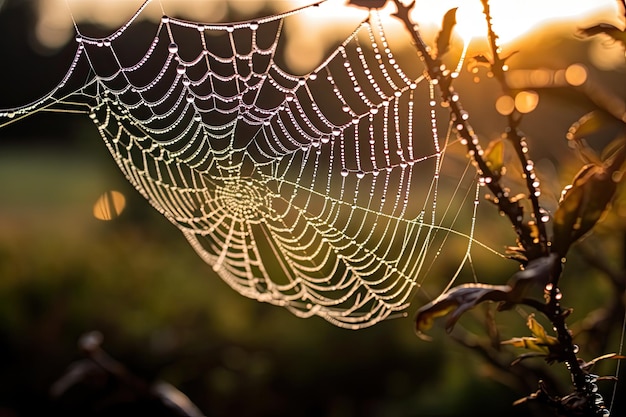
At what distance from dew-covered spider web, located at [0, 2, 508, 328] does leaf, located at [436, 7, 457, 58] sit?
170 millimetres

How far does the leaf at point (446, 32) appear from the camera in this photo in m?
0.92

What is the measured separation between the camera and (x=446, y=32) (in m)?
0.93

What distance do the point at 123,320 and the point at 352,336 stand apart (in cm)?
143

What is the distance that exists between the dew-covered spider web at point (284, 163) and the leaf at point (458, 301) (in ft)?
1.25

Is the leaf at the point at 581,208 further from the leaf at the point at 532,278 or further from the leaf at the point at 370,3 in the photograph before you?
→ the leaf at the point at 370,3

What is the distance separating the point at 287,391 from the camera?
13.2 feet

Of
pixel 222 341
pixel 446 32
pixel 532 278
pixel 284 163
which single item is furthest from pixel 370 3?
pixel 284 163

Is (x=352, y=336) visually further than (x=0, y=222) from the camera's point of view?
No

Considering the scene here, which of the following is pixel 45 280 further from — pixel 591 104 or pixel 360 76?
pixel 360 76

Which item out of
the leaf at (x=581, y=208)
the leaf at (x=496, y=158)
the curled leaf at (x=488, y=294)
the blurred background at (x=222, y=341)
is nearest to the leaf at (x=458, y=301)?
the curled leaf at (x=488, y=294)

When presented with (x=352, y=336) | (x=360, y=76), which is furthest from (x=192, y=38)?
(x=352, y=336)

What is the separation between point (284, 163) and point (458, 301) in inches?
313

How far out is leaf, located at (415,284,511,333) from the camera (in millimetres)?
819

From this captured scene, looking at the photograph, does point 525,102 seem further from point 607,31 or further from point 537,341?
point 537,341
